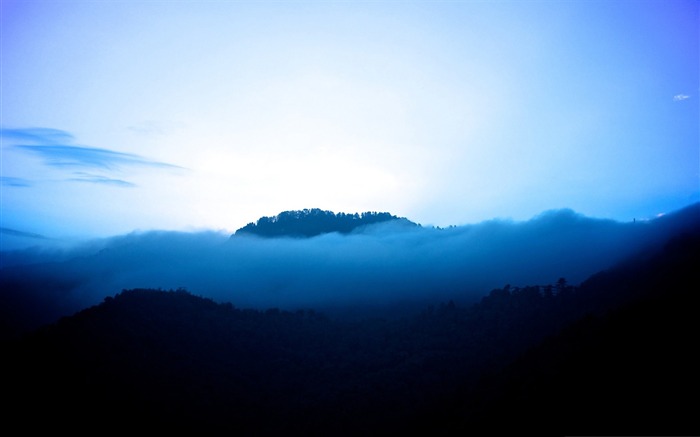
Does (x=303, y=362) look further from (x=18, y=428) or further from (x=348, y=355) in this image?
(x=18, y=428)

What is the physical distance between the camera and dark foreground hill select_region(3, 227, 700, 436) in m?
44.6

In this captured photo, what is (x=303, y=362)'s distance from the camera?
127 metres

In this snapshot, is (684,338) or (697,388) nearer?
(697,388)

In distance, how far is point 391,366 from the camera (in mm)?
119625

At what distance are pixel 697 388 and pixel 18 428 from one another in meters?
93.1

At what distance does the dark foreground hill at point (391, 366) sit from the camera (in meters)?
44.6

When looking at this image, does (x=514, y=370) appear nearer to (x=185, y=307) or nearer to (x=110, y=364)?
(x=110, y=364)

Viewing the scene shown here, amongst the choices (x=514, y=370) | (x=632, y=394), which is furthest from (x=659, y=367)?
(x=514, y=370)

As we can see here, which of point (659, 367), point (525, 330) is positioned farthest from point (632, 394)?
point (525, 330)

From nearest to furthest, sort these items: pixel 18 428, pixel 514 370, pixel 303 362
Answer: pixel 18 428
pixel 514 370
pixel 303 362

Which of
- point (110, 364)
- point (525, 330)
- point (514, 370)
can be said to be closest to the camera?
point (514, 370)

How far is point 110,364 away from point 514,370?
272 ft

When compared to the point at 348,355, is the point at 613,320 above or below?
above

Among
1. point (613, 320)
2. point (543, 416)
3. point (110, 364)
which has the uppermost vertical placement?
point (613, 320)
